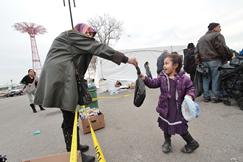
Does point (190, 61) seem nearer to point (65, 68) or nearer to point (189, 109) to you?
point (189, 109)

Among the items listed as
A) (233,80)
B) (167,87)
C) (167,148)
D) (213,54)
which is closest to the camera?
(167,87)

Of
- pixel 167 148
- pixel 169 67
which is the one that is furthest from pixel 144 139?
pixel 169 67

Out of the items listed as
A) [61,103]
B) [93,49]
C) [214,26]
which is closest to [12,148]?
[61,103]

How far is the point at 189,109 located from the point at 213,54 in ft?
8.94

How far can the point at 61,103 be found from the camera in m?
1.95

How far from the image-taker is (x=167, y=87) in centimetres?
214

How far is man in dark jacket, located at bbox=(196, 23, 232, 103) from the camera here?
3.95 meters

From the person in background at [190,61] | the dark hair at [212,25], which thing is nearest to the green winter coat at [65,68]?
the dark hair at [212,25]

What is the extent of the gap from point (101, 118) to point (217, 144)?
2087mm

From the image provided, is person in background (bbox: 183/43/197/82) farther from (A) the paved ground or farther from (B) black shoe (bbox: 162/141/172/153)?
(B) black shoe (bbox: 162/141/172/153)

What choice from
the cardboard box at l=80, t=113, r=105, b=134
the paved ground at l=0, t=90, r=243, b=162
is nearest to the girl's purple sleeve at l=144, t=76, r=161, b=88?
the paved ground at l=0, t=90, r=243, b=162

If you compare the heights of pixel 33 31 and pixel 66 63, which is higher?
pixel 33 31

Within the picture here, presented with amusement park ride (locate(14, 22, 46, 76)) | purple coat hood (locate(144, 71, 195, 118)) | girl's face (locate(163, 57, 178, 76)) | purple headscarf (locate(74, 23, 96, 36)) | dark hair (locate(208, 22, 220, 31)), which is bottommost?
purple coat hood (locate(144, 71, 195, 118))

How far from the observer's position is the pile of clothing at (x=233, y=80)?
11.6 ft
